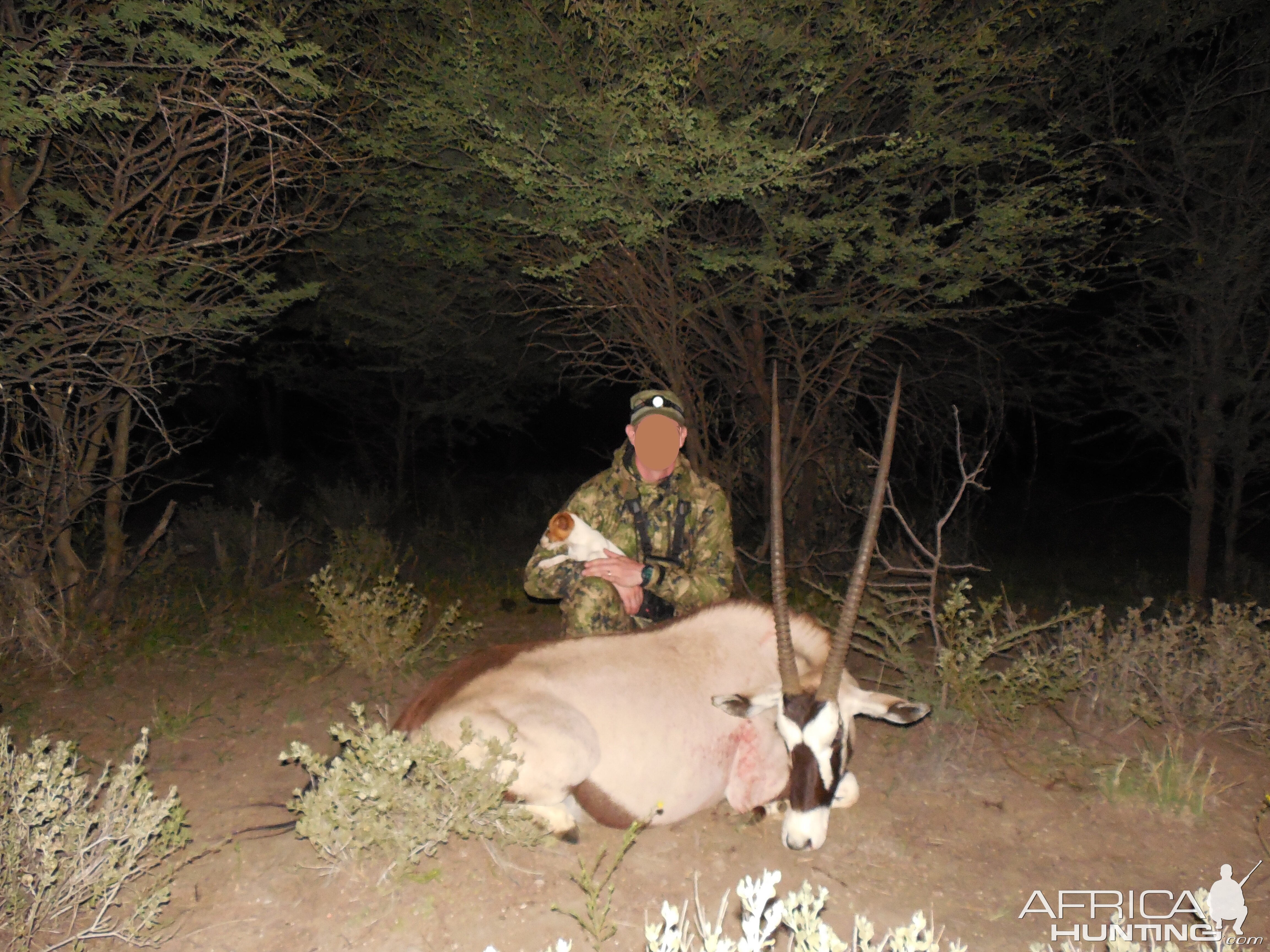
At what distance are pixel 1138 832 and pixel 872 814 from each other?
3.71ft

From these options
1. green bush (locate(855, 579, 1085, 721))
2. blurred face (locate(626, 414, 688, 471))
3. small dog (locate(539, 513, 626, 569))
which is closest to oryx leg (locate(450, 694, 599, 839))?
small dog (locate(539, 513, 626, 569))

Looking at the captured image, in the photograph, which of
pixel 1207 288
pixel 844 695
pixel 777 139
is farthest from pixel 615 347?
pixel 1207 288

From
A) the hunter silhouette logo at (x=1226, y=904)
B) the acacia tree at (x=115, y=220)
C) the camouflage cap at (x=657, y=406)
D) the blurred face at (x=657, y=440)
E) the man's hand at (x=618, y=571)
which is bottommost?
the hunter silhouette logo at (x=1226, y=904)

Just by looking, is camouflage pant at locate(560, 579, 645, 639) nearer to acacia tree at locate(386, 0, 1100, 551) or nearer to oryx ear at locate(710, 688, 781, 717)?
oryx ear at locate(710, 688, 781, 717)

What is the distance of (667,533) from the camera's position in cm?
446

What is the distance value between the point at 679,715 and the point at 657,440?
4.93 feet

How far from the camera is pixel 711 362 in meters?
6.68

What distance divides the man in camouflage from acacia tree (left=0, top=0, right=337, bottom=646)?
227cm

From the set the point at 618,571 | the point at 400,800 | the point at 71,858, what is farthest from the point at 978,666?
the point at 71,858

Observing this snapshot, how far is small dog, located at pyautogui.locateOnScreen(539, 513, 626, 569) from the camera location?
429 centimetres

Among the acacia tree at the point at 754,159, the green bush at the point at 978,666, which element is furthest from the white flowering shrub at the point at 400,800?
the acacia tree at the point at 754,159

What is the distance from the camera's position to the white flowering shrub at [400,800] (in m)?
2.89

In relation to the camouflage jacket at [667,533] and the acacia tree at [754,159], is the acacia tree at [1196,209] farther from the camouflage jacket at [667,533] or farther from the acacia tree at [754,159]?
the camouflage jacket at [667,533]

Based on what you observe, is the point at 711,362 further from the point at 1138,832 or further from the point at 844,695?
the point at 1138,832
